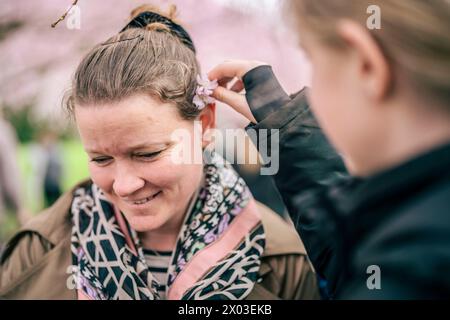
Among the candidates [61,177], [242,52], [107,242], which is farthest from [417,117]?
[61,177]

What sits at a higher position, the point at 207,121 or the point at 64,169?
the point at 207,121

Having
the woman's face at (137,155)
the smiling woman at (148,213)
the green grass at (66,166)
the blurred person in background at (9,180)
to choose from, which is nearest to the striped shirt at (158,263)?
the smiling woman at (148,213)

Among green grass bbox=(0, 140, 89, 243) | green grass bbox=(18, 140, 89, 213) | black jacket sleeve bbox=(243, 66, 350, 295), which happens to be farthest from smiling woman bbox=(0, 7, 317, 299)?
green grass bbox=(18, 140, 89, 213)

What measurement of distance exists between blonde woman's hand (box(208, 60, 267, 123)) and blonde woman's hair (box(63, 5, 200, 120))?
8 centimetres

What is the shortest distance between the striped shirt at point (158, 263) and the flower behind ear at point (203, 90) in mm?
489

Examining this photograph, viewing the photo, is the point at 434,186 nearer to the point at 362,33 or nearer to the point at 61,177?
the point at 362,33

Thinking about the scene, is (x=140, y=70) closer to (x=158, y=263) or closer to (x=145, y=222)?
(x=145, y=222)

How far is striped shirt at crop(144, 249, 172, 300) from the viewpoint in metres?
1.76

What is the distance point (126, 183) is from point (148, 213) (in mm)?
137

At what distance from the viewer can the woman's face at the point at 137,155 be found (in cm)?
155

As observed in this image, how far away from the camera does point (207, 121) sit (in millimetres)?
1816

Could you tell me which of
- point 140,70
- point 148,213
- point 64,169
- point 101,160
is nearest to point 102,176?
point 101,160

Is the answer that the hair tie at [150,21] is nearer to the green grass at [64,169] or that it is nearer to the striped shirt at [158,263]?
the striped shirt at [158,263]

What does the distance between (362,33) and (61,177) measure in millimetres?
5910
